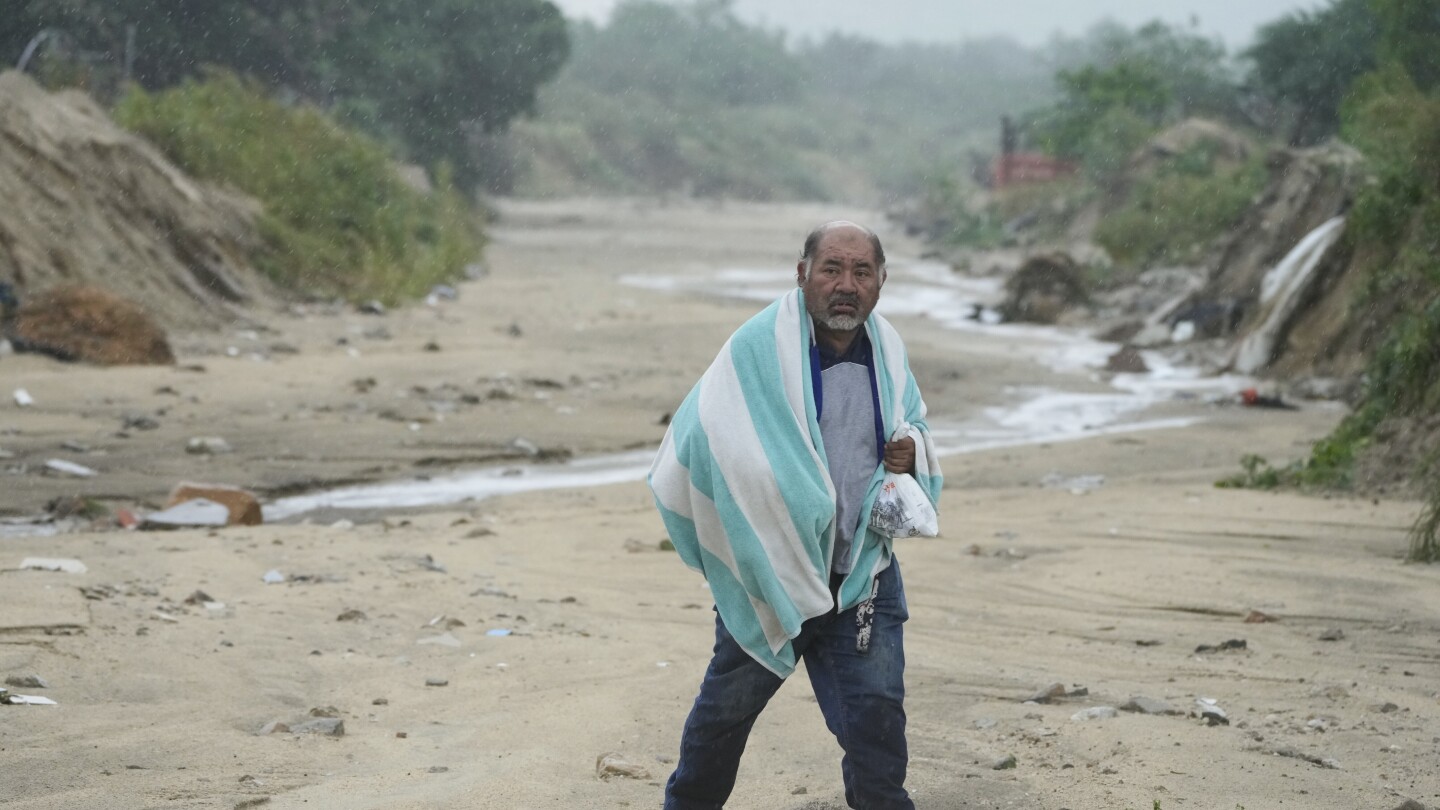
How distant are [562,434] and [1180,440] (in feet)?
14.6

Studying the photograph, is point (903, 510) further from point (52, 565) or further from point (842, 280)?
point (52, 565)

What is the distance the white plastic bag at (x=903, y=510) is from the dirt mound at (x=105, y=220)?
12519mm

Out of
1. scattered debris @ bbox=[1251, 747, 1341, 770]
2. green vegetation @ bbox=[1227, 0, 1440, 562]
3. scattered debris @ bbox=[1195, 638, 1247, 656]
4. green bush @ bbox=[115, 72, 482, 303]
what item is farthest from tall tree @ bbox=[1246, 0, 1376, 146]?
scattered debris @ bbox=[1251, 747, 1341, 770]

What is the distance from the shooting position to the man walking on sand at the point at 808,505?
3.66m

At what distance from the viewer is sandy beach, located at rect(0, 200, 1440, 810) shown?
4.70 meters

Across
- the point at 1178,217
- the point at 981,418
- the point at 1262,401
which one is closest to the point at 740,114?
the point at 1178,217

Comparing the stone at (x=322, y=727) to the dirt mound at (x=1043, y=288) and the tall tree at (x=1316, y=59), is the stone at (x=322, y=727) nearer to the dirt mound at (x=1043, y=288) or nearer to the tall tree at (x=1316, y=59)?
the dirt mound at (x=1043, y=288)

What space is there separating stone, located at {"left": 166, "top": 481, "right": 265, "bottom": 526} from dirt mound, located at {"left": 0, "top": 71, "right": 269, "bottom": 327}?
21.3 ft

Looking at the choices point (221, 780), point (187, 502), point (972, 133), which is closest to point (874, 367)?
point (221, 780)

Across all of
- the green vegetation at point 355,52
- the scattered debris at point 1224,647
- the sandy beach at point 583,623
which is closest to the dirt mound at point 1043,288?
the sandy beach at point 583,623

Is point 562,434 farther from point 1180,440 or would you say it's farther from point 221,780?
point 221,780

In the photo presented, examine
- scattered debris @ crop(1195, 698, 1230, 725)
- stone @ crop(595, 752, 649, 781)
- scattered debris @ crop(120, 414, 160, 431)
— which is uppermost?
scattered debris @ crop(1195, 698, 1230, 725)

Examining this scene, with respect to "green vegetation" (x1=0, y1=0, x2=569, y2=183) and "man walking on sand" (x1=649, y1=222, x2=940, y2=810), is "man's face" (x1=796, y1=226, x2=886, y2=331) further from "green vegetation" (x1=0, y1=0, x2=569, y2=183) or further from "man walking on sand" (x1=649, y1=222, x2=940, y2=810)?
"green vegetation" (x1=0, y1=0, x2=569, y2=183)

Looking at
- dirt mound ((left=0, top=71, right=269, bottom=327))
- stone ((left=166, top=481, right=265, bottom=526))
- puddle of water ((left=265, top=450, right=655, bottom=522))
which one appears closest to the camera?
stone ((left=166, top=481, right=265, bottom=526))
